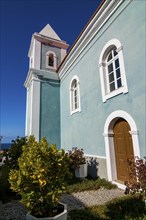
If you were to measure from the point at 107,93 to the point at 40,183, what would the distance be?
4606mm

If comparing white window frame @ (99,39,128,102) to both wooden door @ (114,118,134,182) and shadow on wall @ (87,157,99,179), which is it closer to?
wooden door @ (114,118,134,182)

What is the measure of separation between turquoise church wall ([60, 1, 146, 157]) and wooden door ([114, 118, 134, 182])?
580 mm

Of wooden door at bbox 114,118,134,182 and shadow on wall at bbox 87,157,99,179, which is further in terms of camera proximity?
shadow on wall at bbox 87,157,99,179

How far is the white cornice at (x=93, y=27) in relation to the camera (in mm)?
5798

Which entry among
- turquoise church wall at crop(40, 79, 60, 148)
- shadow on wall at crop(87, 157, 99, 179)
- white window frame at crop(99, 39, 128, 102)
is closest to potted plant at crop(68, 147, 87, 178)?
shadow on wall at crop(87, 157, 99, 179)

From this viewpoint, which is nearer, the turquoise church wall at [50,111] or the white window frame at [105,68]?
the white window frame at [105,68]

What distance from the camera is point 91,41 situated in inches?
290

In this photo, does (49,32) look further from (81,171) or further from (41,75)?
(81,171)

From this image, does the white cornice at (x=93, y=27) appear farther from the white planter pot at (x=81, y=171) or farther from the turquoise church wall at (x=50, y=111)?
the white planter pot at (x=81, y=171)

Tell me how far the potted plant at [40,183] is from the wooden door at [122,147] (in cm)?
317

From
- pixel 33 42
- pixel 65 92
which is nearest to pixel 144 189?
pixel 65 92

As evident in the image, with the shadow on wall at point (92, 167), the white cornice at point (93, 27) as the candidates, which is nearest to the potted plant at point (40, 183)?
the shadow on wall at point (92, 167)

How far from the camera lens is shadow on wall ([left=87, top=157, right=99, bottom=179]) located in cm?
643

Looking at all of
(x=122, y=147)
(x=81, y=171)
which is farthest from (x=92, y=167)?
(x=122, y=147)
